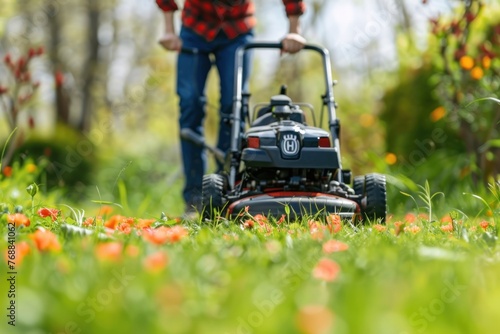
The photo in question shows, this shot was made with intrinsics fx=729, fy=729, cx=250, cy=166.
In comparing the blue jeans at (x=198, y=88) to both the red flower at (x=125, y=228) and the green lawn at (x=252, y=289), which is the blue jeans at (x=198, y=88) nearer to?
the red flower at (x=125, y=228)

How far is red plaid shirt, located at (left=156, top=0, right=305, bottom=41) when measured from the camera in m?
4.56

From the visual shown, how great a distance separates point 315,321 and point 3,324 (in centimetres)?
56

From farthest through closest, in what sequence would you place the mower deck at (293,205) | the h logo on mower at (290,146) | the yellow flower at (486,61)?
the yellow flower at (486,61)
the h logo on mower at (290,146)
the mower deck at (293,205)

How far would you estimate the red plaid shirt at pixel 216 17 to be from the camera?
180 inches

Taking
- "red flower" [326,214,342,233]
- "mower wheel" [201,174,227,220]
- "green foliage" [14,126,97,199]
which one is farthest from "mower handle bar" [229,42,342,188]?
"green foliage" [14,126,97,199]

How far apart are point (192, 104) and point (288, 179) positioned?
1229 mm

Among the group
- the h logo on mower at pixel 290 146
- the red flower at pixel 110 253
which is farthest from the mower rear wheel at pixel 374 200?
the red flower at pixel 110 253

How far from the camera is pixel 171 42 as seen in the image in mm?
4520

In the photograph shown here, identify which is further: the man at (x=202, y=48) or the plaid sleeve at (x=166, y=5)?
the plaid sleeve at (x=166, y=5)

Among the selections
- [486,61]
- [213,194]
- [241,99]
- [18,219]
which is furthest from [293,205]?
[486,61]

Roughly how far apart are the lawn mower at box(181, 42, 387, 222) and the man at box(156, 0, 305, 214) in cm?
76

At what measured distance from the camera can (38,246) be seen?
1807mm

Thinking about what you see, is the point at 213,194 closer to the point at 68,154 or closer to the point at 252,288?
the point at 252,288

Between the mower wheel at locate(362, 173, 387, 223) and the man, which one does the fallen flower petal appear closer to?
the mower wheel at locate(362, 173, 387, 223)
